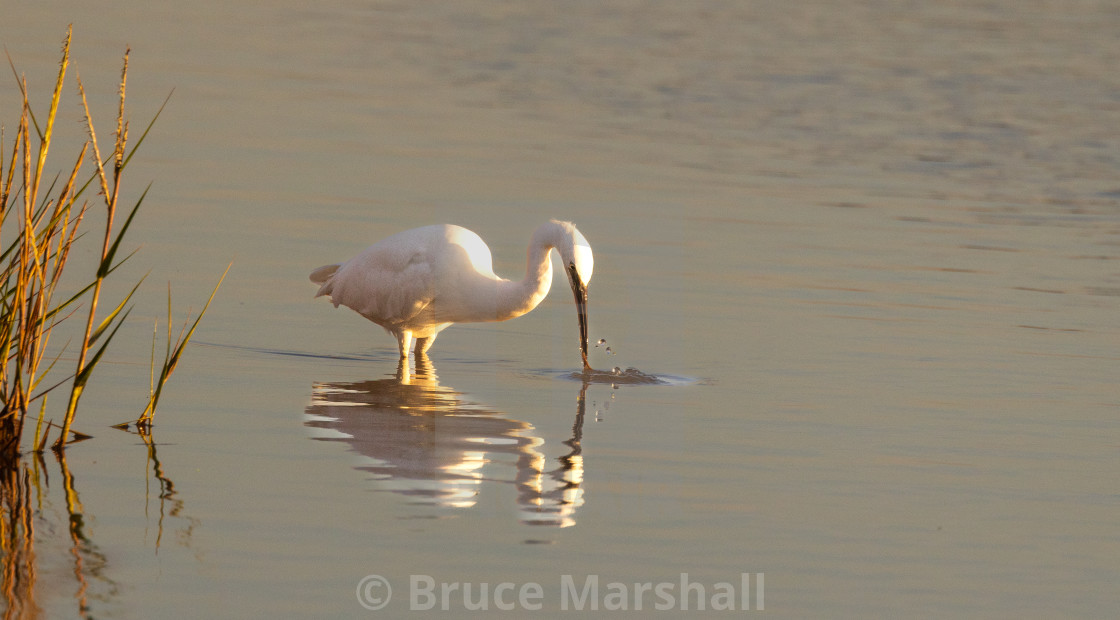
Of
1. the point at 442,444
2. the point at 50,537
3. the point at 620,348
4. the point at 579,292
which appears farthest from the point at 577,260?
the point at 50,537

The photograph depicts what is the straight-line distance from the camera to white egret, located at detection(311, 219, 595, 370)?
348 inches

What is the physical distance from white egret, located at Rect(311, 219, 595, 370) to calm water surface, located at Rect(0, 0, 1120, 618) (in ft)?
0.97

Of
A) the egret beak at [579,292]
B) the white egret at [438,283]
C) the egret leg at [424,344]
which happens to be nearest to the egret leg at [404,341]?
the white egret at [438,283]

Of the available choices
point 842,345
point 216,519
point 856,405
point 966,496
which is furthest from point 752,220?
point 216,519

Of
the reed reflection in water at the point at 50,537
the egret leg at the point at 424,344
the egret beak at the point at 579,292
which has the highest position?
the egret beak at the point at 579,292

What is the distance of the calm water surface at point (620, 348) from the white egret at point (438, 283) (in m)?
0.29

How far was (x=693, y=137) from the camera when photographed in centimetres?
1588

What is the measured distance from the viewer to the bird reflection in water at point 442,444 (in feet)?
20.4

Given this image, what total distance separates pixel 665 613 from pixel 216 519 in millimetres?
1584

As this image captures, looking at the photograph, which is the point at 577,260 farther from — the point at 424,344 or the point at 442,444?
the point at 442,444

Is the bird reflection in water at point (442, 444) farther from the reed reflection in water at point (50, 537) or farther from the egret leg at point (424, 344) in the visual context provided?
the reed reflection in water at point (50, 537)

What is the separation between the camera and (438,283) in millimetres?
8922

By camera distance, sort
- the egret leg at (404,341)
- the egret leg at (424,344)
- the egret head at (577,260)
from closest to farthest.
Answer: the egret head at (577,260) < the egret leg at (404,341) < the egret leg at (424,344)

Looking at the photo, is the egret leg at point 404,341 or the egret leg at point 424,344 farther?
the egret leg at point 424,344
